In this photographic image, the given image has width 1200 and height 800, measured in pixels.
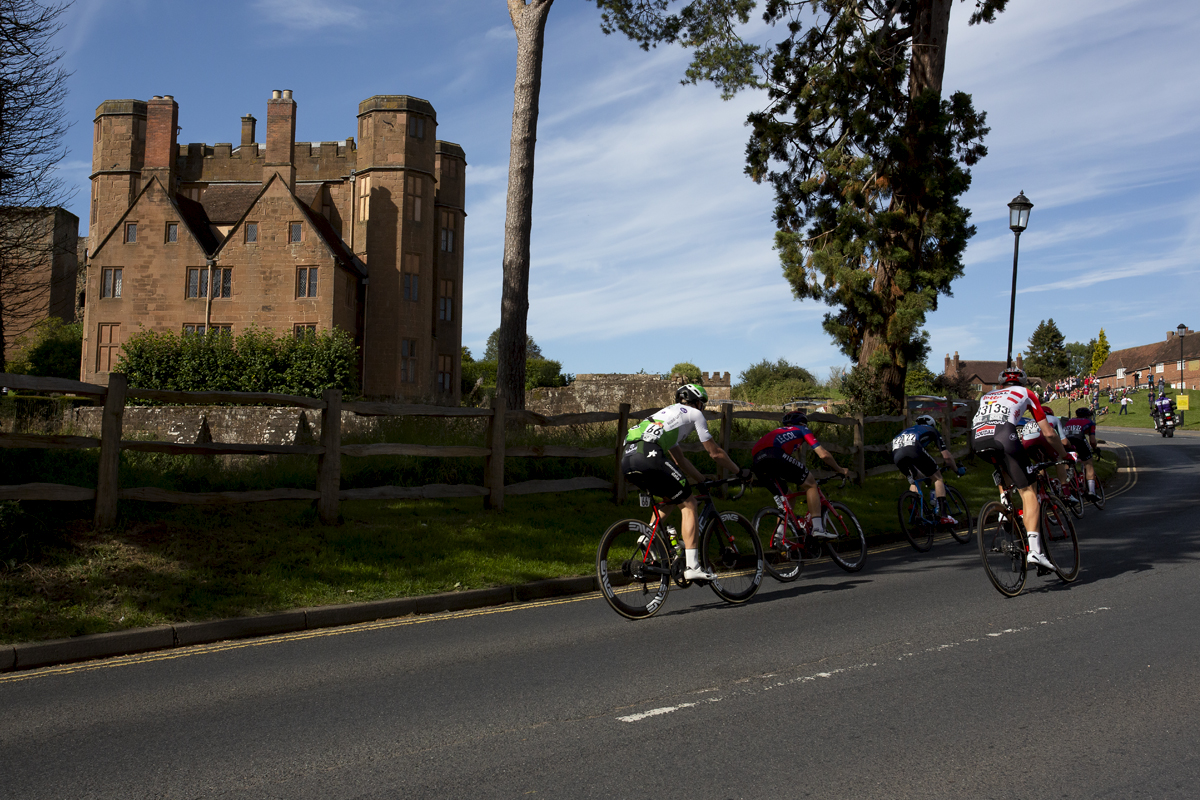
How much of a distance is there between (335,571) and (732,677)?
4.83 m

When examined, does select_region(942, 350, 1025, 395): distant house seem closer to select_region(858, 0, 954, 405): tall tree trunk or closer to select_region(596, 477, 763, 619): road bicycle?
select_region(858, 0, 954, 405): tall tree trunk

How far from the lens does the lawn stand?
7.82 m

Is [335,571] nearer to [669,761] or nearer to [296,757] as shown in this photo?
[296,757]

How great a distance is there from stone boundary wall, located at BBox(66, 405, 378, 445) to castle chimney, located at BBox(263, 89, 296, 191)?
2717 centimetres

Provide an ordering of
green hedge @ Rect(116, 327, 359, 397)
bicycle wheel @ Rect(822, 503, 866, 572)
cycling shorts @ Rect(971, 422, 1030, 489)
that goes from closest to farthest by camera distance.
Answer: cycling shorts @ Rect(971, 422, 1030, 489) < bicycle wheel @ Rect(822, 503, 866, 572) < green hedge @ Rect(116, 327, 359, 397)

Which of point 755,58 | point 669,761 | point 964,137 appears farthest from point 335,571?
point 964,137

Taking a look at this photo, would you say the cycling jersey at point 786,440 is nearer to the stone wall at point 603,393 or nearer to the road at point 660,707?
the road at point 660,707

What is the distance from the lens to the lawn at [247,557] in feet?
25.7

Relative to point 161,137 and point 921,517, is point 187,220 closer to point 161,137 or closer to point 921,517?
point 161,137

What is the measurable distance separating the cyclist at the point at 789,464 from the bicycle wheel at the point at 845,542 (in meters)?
0.19

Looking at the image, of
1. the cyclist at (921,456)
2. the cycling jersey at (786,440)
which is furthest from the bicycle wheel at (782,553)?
the cyclist at (921,456)

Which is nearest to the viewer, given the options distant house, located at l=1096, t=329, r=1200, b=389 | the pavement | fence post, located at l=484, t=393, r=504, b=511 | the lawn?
the pavement

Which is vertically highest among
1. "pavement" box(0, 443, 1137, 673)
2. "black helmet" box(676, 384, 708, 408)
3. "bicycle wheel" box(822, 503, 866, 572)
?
"black helmet" box(676, 384, 708, 408)

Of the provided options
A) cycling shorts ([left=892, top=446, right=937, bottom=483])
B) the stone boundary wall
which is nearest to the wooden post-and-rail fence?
cycling shorts ([left=892, top=446, right=937, bottom=483])
